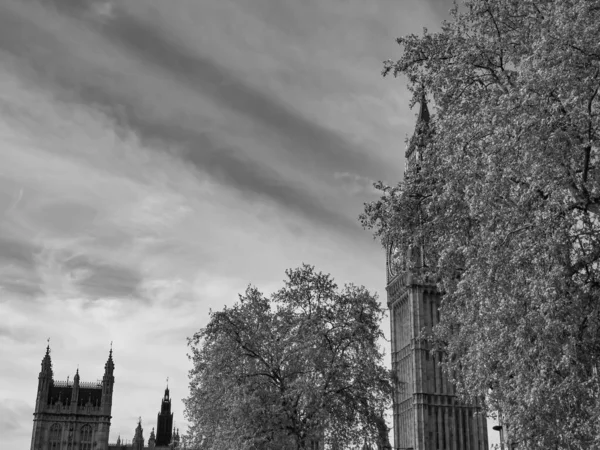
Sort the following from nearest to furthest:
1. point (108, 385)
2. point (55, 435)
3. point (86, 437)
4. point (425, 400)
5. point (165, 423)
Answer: point (425, 400), point (55, 435), point (86, 437), point (108, 385), point (165, 423)

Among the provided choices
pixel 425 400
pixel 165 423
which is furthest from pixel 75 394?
pixel 425 400

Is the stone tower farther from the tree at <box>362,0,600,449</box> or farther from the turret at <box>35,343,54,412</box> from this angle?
the tree at <box>362,0,600,449</box>

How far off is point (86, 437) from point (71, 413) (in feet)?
13.9

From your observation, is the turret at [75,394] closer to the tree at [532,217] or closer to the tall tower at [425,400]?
the tall tower at [425,400]

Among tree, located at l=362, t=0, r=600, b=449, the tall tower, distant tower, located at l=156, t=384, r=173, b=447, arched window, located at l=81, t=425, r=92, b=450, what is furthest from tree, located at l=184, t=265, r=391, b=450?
distant tower, located at l=156, t=384, r=173, b=447

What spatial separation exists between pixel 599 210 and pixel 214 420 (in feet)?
75.6

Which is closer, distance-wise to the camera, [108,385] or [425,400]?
[425,400]

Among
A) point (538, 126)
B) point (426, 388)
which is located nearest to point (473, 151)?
point (538, 126)

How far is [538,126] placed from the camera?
18.2 meters

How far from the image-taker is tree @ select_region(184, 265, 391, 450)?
104 feet

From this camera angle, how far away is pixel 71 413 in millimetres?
116250

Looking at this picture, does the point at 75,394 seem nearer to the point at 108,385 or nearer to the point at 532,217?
the point at 108,385

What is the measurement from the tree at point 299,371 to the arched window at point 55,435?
87.8 meters

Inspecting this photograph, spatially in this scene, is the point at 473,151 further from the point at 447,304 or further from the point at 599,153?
the point at 447,304
